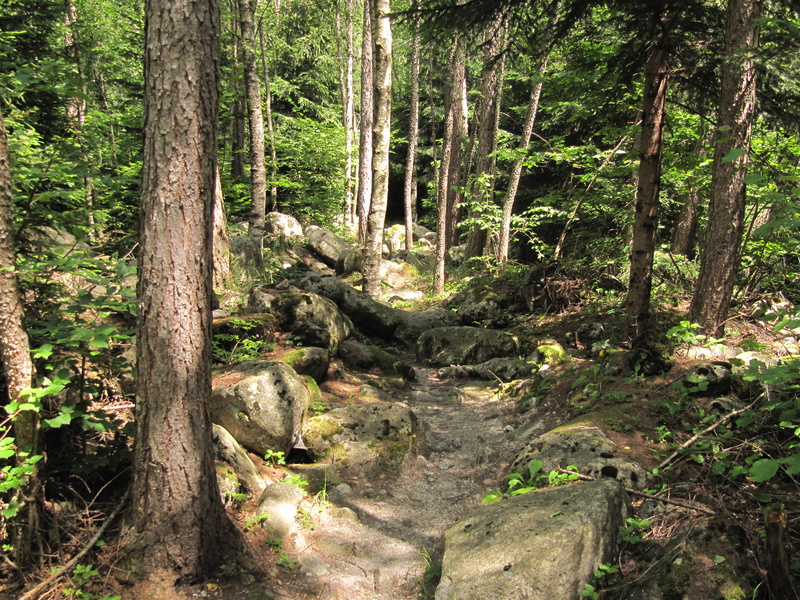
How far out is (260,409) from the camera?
521 cm

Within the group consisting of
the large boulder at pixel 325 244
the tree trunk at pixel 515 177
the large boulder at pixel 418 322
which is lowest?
the large boulder at pixel 418 322

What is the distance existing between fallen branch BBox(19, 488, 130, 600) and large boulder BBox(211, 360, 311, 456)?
1.76 meters

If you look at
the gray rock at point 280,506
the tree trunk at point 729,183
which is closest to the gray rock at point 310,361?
the gray rock at point 280,506

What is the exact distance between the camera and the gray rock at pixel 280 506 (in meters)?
4.20

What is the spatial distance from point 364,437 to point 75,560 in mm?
3263

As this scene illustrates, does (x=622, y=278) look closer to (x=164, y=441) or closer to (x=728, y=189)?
(x=728, y=189)

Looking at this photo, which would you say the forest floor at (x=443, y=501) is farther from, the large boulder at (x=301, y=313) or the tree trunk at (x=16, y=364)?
the large boulder at (x=301, y=313)

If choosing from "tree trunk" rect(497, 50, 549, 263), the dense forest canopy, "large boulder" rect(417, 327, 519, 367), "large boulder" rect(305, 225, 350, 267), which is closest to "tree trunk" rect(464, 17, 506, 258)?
the dense forest canopy

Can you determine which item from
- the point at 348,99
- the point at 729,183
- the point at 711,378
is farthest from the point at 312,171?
the point at 711,378

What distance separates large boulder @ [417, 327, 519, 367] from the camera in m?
9.61

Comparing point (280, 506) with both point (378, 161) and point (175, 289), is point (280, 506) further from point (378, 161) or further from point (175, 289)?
point (378, 161)

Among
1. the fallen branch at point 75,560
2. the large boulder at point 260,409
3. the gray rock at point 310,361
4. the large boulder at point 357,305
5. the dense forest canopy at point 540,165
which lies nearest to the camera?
the fallen branch at point 75,560

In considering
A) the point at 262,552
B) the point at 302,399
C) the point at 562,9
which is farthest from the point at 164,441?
the point at 562,9

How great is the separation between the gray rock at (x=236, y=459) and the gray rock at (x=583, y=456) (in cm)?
260
